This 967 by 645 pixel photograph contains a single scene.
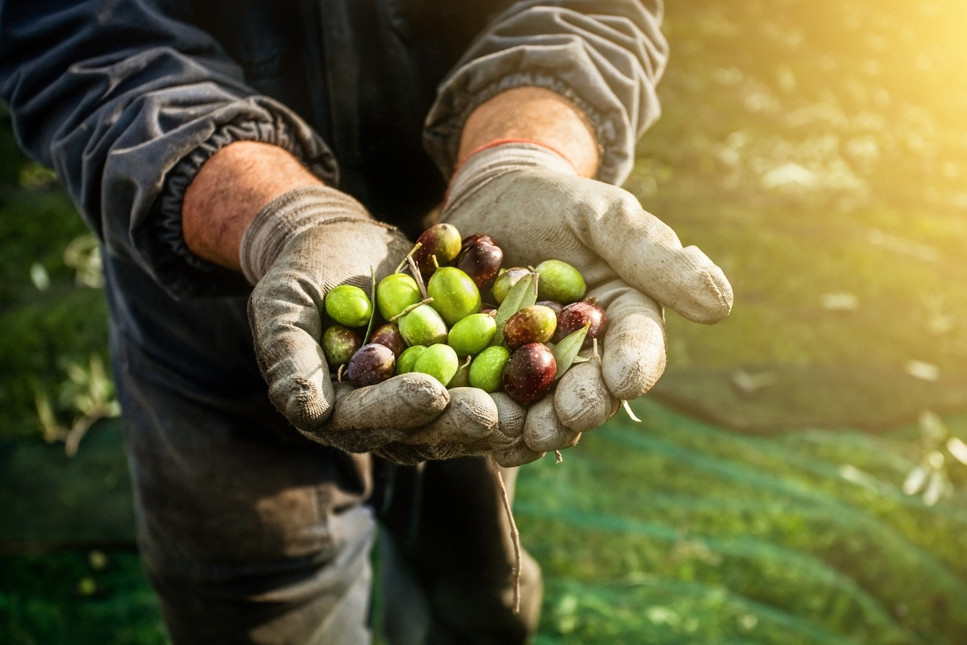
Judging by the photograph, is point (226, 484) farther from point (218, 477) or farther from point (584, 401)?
point (584, 401)

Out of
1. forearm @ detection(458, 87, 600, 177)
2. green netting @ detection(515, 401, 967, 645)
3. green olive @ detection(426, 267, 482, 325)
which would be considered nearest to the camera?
green olive @ detection(426, 267, 482, 325)

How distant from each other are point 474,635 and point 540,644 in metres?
0.61

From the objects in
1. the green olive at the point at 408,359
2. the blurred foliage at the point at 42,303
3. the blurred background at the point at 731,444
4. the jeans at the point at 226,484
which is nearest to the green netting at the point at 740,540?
the blurred background at the point at 731,444

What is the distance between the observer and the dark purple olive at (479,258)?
1761 mm

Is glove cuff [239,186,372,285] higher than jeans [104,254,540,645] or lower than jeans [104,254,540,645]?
higher

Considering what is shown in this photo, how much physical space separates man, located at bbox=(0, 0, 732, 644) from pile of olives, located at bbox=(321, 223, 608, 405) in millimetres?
56

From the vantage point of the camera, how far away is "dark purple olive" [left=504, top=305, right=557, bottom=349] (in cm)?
160

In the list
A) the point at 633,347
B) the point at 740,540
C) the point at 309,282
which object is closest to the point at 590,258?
the point at 633,347

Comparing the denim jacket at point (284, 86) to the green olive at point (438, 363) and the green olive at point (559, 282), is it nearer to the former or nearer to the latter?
the green olive at point (559, 282)

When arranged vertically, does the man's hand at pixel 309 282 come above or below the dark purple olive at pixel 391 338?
above

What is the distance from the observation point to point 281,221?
175cm

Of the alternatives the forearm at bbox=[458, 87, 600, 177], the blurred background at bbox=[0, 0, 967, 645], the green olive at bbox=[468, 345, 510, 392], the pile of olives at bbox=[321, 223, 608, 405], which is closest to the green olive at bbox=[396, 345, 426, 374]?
the pile of olives at bbox=[321, 223, 608, 405]

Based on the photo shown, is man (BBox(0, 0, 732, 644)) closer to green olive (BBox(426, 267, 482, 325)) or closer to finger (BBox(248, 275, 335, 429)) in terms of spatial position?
finger (BBox(248, 275, 335, 429))

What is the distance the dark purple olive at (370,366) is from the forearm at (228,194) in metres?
0.45
